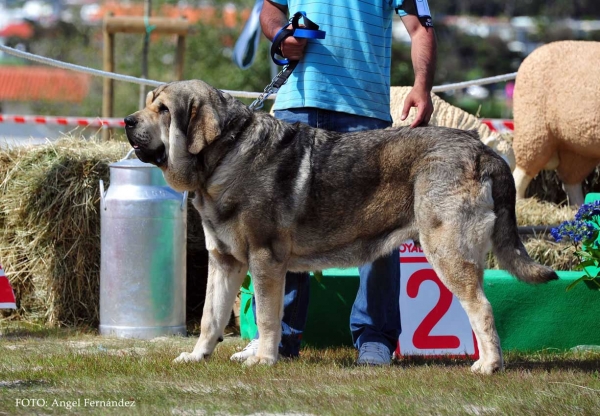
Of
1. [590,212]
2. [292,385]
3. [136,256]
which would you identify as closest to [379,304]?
[292,385]

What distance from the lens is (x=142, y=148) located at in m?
4.41

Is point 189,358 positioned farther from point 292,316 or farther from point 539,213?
point 539,213

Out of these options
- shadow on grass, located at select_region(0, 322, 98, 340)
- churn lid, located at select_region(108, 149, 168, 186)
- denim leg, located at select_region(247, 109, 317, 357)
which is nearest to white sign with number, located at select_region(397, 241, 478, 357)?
denim leg, located at select_region(247, 109, 317, 357)

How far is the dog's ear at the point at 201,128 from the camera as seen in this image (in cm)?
443

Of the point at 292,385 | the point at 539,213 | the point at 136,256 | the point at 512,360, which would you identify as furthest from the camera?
the point at 539,213

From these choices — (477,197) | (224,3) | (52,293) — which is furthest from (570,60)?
(224,3)

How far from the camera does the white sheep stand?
6906mm

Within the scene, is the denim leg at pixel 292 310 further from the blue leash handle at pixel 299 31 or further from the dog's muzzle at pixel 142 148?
the dog's muzzle at pixel 142 148

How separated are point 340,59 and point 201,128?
0.99 meters

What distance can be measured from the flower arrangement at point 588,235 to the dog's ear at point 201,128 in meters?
2.13

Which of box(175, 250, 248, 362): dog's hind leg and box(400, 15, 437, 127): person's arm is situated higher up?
box(400, 15, 437, 127): person's arm

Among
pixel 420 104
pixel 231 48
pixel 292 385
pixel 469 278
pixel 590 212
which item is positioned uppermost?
pixel 231 48

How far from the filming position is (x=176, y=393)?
388 centimetres

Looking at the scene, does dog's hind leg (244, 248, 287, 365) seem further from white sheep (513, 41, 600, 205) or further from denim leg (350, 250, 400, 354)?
white sheep (513, 41, 600, 205)
